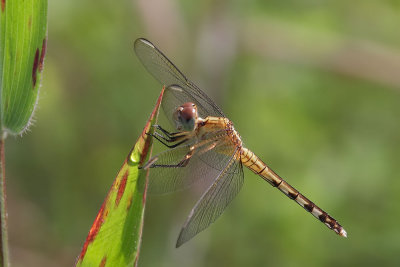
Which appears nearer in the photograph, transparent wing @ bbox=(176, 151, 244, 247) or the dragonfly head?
transparent wing @ bbox=(176, 151, 244, 247)

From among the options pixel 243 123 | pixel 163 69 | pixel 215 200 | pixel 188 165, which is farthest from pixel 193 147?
pixel 243 123

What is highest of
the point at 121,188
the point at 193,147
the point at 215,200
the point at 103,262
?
the point at 193,147

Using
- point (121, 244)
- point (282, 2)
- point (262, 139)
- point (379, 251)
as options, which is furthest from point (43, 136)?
point (121, 244)

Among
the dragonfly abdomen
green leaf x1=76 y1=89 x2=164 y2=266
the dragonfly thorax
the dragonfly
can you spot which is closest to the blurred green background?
the dragonfly abdomen

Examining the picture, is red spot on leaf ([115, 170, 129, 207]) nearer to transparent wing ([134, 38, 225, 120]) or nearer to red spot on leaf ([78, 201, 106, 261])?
red spot on leaf ([78, 201, 106, 261])

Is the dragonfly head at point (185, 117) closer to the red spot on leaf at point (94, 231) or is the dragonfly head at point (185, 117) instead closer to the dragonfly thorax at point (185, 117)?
the dragonfly thorax at point (185, 117)

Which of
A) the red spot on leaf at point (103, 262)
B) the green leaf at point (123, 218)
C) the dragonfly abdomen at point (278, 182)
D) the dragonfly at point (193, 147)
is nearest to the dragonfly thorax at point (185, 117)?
the dragonfly at point (193, 147)

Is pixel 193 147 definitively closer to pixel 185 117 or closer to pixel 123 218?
pixel 185 117
